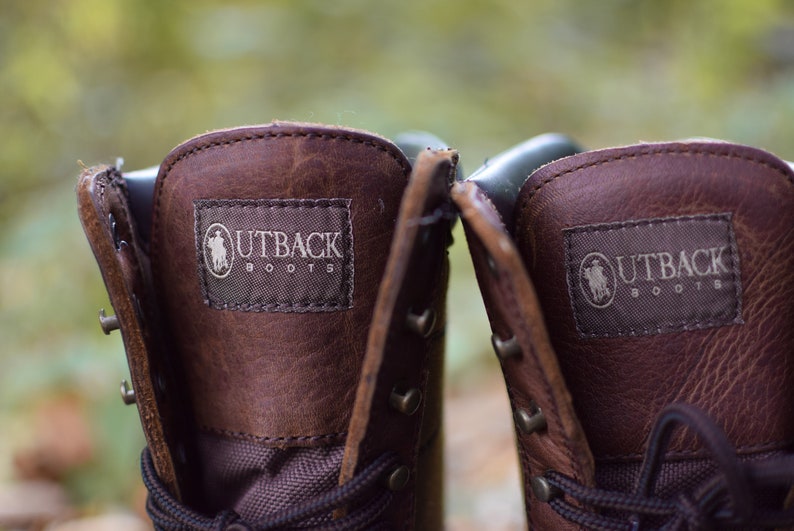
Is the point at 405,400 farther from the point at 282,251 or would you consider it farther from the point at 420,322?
the point at 282,251

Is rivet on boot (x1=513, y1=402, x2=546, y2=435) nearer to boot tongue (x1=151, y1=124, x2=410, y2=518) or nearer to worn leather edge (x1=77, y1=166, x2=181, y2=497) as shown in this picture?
boot tongue (x1=151, y1=124, x2=410, y2=518)

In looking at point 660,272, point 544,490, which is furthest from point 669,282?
point 544,490

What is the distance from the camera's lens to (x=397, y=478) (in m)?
0.94

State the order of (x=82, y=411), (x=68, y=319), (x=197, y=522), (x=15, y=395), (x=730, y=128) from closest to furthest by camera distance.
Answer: (x=197, y=522), (x=82, y=411), (x=15, y=395), (x=68, y=319), (x=730, y=128)

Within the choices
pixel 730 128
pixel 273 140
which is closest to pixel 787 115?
pixel 730 128

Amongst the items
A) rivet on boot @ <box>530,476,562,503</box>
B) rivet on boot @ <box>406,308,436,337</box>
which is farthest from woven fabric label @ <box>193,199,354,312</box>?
rivet on boot @ <box>530,476,562,503</box>

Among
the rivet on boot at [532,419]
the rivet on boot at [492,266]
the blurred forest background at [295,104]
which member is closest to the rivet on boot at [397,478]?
the rivet on boot at [532,419]

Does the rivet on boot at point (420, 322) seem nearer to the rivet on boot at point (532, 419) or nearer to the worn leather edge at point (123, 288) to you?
the rivet on boot at point (532, 419)

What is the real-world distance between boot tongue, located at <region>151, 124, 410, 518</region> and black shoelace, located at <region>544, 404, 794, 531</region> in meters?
0.32

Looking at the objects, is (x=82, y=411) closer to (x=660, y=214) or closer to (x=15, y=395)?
(x=15, y=395)

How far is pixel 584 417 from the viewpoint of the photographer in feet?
3.13

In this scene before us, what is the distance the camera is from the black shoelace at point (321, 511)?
900 mm

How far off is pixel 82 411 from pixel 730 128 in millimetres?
3193

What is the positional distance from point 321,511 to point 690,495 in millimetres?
455
